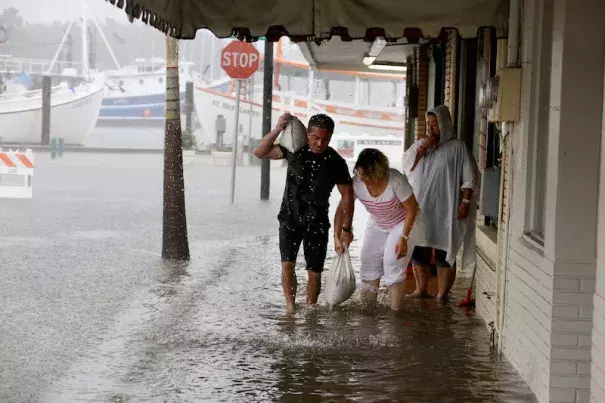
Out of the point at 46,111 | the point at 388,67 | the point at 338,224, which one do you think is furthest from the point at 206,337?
the point at 46,111

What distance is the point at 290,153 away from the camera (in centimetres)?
932

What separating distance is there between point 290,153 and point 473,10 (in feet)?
6.49

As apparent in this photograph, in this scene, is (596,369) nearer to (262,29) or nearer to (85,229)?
(262,29)

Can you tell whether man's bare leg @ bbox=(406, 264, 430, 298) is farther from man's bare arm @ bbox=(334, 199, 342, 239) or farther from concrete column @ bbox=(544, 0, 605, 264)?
concrete column @ bbox=(544, 0, 605, 264)

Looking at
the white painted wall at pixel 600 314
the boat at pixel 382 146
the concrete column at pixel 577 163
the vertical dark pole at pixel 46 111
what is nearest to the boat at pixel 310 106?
the vertical dark pole at pixel 46 111

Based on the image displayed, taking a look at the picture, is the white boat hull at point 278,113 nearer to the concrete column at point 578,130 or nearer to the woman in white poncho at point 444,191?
the woman in white poncho at point 444,191

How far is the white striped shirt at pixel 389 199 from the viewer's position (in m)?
9.22

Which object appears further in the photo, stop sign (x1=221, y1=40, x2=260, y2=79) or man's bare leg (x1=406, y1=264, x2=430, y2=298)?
stop sign (x1=221, y1=40, x2=260, y2=79)

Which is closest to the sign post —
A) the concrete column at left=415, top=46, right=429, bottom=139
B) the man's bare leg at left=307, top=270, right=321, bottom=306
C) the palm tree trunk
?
the concrete column at left=415, top=46, right=429, bottom=139

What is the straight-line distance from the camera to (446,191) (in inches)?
401

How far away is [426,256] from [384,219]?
1090 millimetres

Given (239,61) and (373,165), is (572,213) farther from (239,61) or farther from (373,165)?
(239,61)

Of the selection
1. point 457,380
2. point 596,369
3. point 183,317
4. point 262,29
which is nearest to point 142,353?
point 183,317

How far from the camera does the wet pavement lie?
6.86 m
